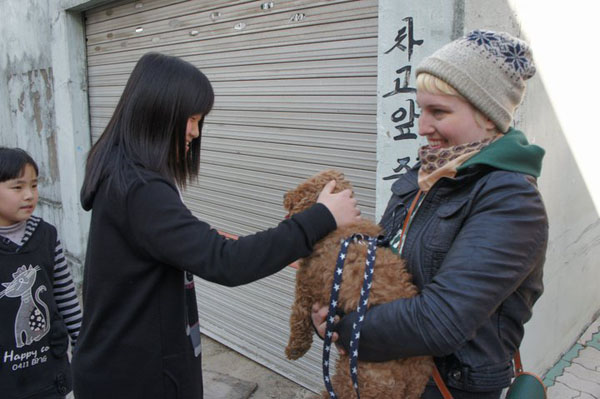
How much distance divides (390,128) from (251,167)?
1632 mm

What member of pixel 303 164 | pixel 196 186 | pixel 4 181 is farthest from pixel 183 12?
pixel 4 181

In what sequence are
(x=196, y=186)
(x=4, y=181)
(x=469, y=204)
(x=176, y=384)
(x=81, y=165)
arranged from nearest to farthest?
(x=469, y=204) < (x=176, y=384) < (x=4, y=181) < (x=196, y=186) < (x=81, y=165)

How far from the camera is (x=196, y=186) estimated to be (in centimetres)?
465

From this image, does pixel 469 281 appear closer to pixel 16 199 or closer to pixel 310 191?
pixel 310 191

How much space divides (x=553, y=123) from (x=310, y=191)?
7.29 ft

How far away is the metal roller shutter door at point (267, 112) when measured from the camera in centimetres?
315

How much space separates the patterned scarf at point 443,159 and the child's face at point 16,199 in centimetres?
212

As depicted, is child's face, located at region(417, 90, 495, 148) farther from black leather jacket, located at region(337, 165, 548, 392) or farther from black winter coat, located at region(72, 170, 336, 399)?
black winter coat, located at region(72, 170, 336, 399)

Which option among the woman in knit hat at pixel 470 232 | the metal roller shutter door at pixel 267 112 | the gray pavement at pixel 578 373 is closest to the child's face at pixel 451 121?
the woman in knit hat at pixel 470 232

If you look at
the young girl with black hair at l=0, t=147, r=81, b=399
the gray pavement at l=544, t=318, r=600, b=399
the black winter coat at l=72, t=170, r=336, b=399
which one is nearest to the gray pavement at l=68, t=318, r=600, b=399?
the gray pavement at l=544, t=318, r=600, b=399

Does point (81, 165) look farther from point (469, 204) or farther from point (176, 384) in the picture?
point (469, 204)

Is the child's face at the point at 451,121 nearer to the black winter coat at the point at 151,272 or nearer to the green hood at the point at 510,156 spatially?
the green hood at the point at 510,156

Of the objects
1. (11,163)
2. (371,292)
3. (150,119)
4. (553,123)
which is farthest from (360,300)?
(553,123)

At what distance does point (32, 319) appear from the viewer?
7.96ft
